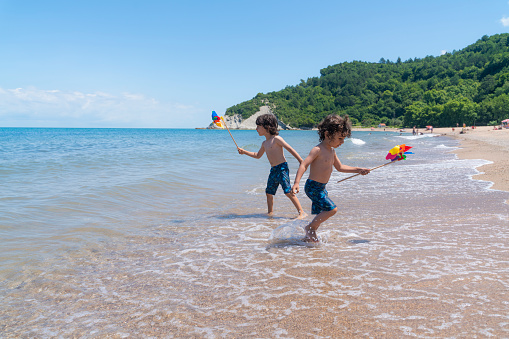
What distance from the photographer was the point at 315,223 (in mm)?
4836

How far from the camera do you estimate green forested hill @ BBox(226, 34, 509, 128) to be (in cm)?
10088

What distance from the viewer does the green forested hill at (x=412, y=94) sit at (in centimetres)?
10088

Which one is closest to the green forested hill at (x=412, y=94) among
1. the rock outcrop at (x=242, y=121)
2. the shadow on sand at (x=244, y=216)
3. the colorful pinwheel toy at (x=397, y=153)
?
the rock outcrop at (x=242, y=121)

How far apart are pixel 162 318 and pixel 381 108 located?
158 m

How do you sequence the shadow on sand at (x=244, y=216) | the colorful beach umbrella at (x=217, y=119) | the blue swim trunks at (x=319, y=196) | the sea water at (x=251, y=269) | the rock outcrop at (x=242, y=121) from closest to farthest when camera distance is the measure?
the sea water at (x=251, y=269) → the blue swim trunks at (x=319, y=196) → the shadow on sand at (x=244, y=216) → the colorful beach umbrella at (x=217, y=119) → the rock outcrop at (x=242, y=121)

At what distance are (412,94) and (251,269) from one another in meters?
155

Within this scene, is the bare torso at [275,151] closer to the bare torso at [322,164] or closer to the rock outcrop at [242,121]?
the bare torso at [322,164]

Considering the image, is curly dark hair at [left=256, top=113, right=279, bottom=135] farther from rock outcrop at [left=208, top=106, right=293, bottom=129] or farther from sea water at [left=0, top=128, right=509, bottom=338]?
rock outcrop at [left=208, top=106, right=293, bottom=129]

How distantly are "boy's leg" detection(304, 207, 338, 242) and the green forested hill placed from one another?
100948mm

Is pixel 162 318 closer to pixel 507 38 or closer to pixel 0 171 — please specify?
pixel 0 171

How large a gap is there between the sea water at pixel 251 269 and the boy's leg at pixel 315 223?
0.16 metres

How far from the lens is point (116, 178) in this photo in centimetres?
1151

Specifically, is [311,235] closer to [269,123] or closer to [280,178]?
[280,178]

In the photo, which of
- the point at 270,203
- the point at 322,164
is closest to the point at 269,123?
the point at 270,203
